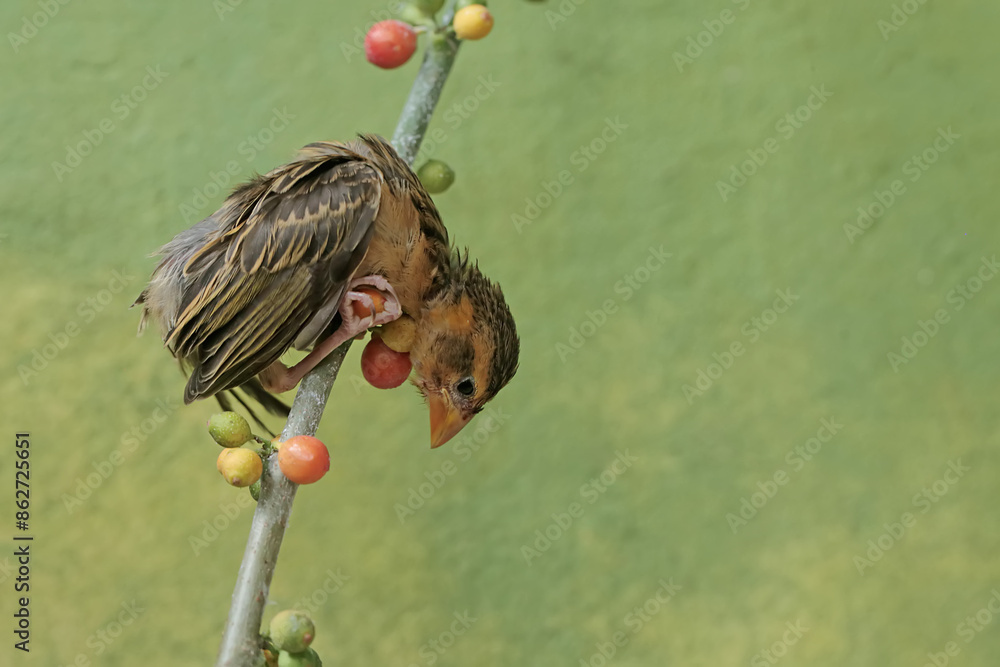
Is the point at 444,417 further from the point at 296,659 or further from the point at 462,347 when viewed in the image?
the point at 296,659

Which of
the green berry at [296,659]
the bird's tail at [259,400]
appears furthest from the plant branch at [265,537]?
the bird's tail at [259,400]

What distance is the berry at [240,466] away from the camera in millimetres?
1049

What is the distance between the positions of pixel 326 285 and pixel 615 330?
108 cm

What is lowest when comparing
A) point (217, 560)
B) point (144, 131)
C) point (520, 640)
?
point (520, 640)

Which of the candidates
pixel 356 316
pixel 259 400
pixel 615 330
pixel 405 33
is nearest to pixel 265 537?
pixel 356 316

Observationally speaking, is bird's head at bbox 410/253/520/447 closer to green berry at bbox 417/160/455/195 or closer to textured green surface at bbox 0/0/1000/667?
green berry at bbox 417/160/455/195

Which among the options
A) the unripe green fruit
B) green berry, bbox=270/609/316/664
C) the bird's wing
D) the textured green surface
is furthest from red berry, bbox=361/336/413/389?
the textured green surface

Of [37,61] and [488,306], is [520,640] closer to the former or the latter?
[488,306]

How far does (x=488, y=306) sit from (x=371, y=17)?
109 centimetres

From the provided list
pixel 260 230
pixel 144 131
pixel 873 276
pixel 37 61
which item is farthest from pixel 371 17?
pixel 873 276

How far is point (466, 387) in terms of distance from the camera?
132cm

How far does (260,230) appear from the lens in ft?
3.91

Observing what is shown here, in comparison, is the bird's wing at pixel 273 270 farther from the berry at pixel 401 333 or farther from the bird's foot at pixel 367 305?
the berry at pixel 401 333

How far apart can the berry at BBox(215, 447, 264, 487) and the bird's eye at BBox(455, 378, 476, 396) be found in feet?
1.13
